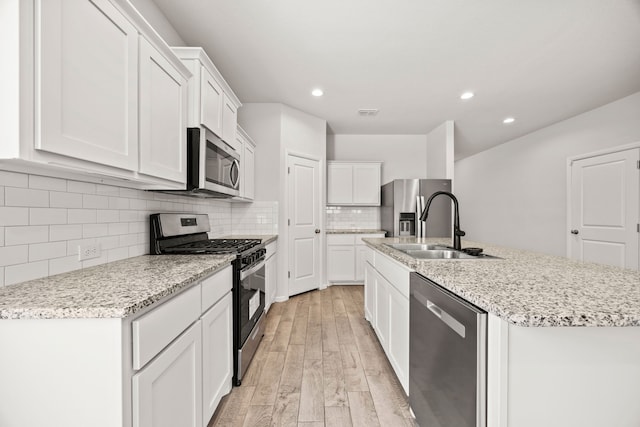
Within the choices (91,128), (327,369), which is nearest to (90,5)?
(91,128)

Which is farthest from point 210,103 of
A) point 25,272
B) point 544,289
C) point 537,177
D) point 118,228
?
point 537,177

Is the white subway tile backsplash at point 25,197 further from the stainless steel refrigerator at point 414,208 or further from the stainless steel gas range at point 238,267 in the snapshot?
the stainless steel refrigerator at point 414,208

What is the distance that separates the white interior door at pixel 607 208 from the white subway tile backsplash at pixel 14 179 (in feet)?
17.9

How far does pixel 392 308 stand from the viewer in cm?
190

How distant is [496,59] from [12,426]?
149 inches

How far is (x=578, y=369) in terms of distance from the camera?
0.78 m

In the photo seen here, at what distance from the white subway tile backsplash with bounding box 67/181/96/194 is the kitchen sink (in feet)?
6.11

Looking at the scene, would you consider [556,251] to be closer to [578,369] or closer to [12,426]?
[578,369]

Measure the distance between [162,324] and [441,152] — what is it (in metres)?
4.78

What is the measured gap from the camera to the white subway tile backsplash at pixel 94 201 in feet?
4.51

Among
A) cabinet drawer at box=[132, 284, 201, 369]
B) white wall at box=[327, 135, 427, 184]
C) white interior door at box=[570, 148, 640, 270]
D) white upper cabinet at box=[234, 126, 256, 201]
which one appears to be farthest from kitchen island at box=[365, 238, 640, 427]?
white wall at box=[327, 135, 427, 184]

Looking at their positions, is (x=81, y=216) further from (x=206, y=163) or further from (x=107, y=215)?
(x=206, y=163)

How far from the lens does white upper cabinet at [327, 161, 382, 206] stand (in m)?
4.91

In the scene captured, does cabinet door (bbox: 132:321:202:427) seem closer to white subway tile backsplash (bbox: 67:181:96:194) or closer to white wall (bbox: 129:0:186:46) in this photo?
white subway tile backsplash (bbox: 67:181:96:194)
